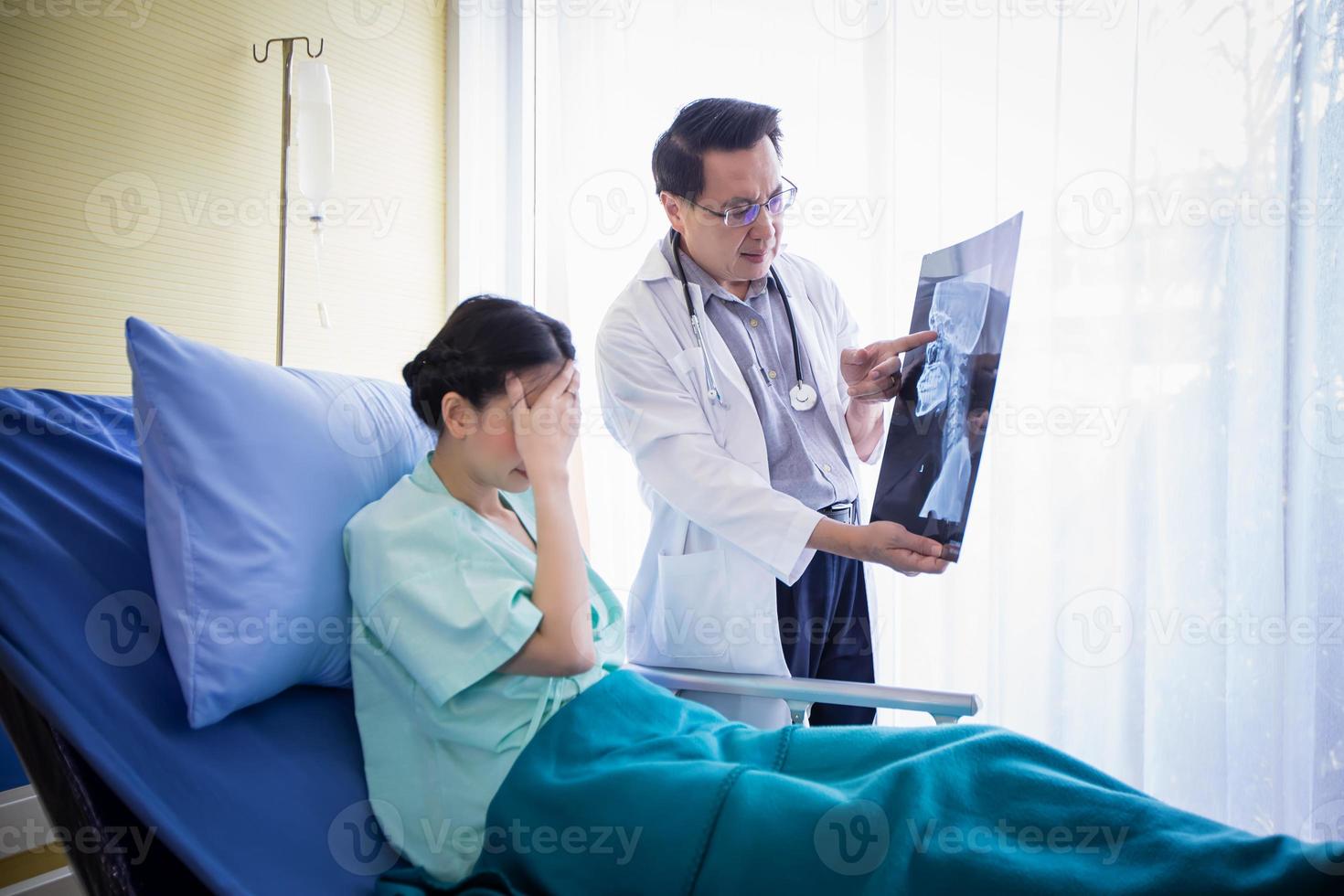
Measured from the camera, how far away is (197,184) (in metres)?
2.22

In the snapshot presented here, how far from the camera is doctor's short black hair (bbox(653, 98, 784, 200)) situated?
59.6 inches

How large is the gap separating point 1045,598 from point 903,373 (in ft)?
3.19

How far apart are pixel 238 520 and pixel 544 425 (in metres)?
0.38

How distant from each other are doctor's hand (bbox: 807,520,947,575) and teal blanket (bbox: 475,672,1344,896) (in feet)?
0.90

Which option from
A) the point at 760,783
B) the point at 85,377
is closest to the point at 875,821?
the point at 760,783

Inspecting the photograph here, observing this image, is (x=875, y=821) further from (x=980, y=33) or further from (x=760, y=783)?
(x=980, y=33)

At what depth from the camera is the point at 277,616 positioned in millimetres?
989

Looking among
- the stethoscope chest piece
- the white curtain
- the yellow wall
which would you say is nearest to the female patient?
the stethoscope chest piece

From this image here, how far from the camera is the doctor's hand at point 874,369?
4.98 ft

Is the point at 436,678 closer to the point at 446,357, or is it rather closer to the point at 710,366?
the point at 446,357

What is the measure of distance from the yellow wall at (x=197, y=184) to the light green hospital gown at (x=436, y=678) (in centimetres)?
132

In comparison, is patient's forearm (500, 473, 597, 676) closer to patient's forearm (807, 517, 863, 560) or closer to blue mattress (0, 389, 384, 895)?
blue mattress (0, 389, 384, 895)

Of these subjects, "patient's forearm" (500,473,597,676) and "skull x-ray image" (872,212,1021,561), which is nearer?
"patient's forearm" (500,473,597,676)

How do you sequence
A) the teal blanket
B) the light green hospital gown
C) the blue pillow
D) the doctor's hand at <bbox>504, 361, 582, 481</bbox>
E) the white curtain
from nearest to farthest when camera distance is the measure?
the teal blanket → the blue pillow → the light green hospital gown → the doctor's hand at <bbox>504, 361, 582, 481</bbox> → the white curtain
